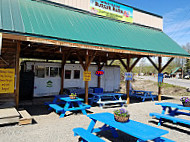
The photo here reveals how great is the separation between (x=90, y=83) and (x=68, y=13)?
649 cm

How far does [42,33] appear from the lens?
567cm

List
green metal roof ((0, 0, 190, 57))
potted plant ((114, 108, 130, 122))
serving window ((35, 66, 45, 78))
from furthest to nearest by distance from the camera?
serving window ((35, 66, 45, 78)) < green metal roof ((0, 0, 190, 57)) < potted plant ((114, 108, 130, 122))

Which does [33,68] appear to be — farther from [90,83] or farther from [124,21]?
[124,21]

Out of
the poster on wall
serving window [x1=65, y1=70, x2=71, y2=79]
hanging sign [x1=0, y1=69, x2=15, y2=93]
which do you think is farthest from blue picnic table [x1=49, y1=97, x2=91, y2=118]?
the poster on wall

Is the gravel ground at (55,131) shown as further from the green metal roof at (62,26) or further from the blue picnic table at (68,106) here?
the green metal roof at (62,26)

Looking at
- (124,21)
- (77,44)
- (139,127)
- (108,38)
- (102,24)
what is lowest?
(139,127)

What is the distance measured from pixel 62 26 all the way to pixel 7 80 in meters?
3.12

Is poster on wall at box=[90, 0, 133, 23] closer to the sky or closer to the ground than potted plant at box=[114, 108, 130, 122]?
closer to the sky

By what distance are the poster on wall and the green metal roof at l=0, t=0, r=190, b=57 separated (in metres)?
0.65

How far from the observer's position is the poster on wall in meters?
10.3

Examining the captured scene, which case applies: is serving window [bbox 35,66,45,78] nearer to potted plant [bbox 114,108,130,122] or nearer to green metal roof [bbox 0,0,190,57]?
green metal roof [bbox 0,0,190,57]

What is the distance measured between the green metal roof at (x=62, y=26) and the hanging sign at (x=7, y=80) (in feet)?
5.97

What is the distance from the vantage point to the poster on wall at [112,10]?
33.7ft

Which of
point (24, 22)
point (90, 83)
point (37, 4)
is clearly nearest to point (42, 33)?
point (24, 22)
